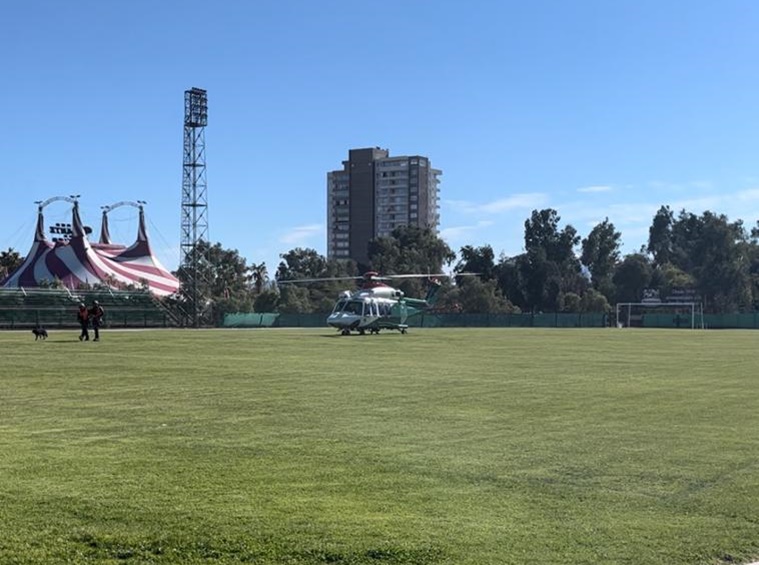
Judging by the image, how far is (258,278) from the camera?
474 ft

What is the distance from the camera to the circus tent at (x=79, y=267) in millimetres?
102562

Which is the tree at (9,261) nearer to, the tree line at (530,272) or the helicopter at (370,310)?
the tree line at (530,272)

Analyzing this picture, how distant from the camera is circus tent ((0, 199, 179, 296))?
10256 cm

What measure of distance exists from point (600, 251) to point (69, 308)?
9175 centimetres

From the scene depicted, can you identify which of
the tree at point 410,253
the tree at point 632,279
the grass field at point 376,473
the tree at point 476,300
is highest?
the tree at point 410,253

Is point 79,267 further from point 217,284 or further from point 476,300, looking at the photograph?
point 476,300

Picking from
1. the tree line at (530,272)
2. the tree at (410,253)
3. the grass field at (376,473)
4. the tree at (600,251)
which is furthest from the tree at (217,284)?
the grass field at (376,473)

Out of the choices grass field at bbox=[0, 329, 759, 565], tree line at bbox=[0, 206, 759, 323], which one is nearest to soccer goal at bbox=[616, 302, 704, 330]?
tree line at bbox=[0, 206, 759, 323]

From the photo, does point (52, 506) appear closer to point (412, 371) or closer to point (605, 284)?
point (412, 371)

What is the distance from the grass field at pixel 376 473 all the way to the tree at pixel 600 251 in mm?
127472

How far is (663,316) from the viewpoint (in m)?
101

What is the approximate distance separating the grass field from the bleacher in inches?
2262

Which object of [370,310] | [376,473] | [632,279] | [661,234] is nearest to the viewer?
[376,473]

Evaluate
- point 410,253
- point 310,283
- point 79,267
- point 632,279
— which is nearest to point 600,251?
point 632,279
